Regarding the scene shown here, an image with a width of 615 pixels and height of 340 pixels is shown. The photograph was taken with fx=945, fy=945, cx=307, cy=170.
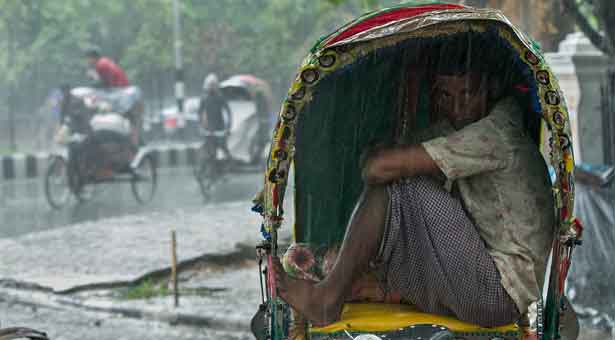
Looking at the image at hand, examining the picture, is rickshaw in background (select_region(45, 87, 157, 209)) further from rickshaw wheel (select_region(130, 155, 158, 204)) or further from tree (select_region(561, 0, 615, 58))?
tree (select_region(561, 0, 615, 58))

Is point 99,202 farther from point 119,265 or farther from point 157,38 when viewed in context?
point 157,38

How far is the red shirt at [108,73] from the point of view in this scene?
587 inches

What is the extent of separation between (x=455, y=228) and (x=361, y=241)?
354 mm

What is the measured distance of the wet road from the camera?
11.6 metres

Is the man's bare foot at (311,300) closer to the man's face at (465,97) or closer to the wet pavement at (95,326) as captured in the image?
the man's face at (465,97)

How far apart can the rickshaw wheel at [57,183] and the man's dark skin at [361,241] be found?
31.9ft

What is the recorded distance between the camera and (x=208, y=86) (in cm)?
1501

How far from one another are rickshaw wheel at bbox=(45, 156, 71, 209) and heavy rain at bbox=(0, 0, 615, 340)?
0.11 ft

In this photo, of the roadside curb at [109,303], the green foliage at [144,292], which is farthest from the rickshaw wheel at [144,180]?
the green foliage at [144,292]

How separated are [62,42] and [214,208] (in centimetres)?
1740

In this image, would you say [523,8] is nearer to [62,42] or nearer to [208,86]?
[208,86]

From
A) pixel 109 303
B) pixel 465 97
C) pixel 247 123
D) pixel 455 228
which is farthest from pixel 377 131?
pixel 247 123

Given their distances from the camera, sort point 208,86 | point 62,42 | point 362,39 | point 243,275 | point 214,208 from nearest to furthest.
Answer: point 362,39
point 243,275
point 214,208
point 208,86
point 62,42

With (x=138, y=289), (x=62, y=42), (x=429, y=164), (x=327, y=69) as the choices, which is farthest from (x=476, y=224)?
(x=62, y=42)
